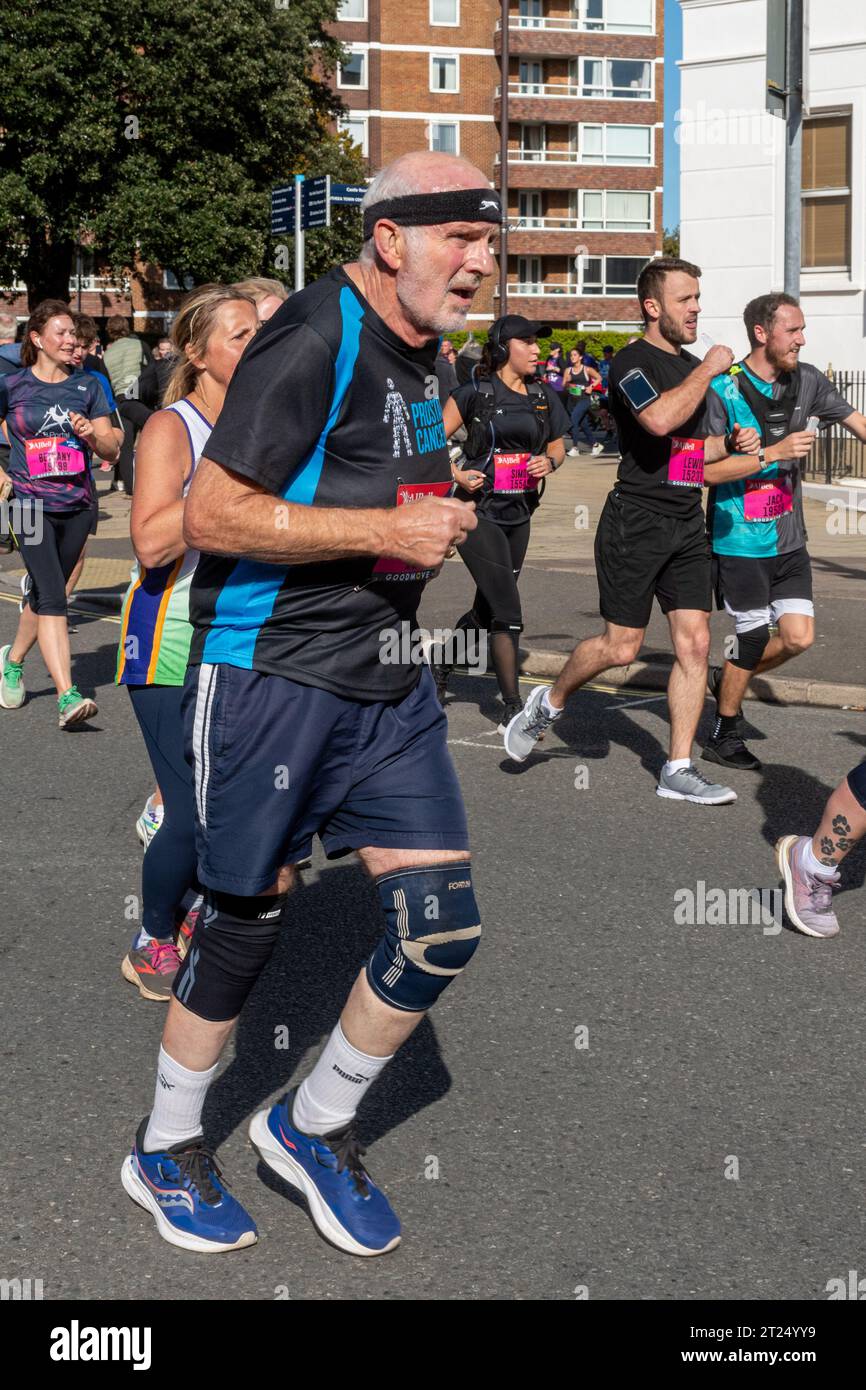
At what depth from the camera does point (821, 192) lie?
19188 millimetres

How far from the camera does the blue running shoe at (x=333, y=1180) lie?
3.20m

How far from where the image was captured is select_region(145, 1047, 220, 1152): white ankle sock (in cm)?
323

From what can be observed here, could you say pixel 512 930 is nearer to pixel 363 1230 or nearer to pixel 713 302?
pixel 363 1230

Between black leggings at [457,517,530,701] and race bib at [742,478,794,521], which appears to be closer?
race bib at [742,478,794,521]

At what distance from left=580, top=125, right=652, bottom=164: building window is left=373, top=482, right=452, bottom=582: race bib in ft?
212

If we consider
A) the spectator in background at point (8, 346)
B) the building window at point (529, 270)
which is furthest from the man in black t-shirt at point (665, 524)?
the building window at point (529, 270)

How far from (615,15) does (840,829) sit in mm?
65130

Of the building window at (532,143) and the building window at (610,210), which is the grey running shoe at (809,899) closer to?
the building window at (610,210)

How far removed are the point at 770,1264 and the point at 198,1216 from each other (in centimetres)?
108

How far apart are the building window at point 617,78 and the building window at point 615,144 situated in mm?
1169

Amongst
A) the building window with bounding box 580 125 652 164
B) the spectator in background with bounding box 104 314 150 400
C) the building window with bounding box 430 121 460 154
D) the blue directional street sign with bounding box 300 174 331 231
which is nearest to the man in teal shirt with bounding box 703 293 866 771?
the blue directional street sign with bounding box 300 174 331 231

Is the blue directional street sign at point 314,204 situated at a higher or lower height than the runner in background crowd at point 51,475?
higher

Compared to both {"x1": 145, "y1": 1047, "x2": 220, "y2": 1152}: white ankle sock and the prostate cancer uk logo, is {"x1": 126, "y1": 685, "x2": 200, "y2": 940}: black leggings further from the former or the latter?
the prostate cancer uk logo
